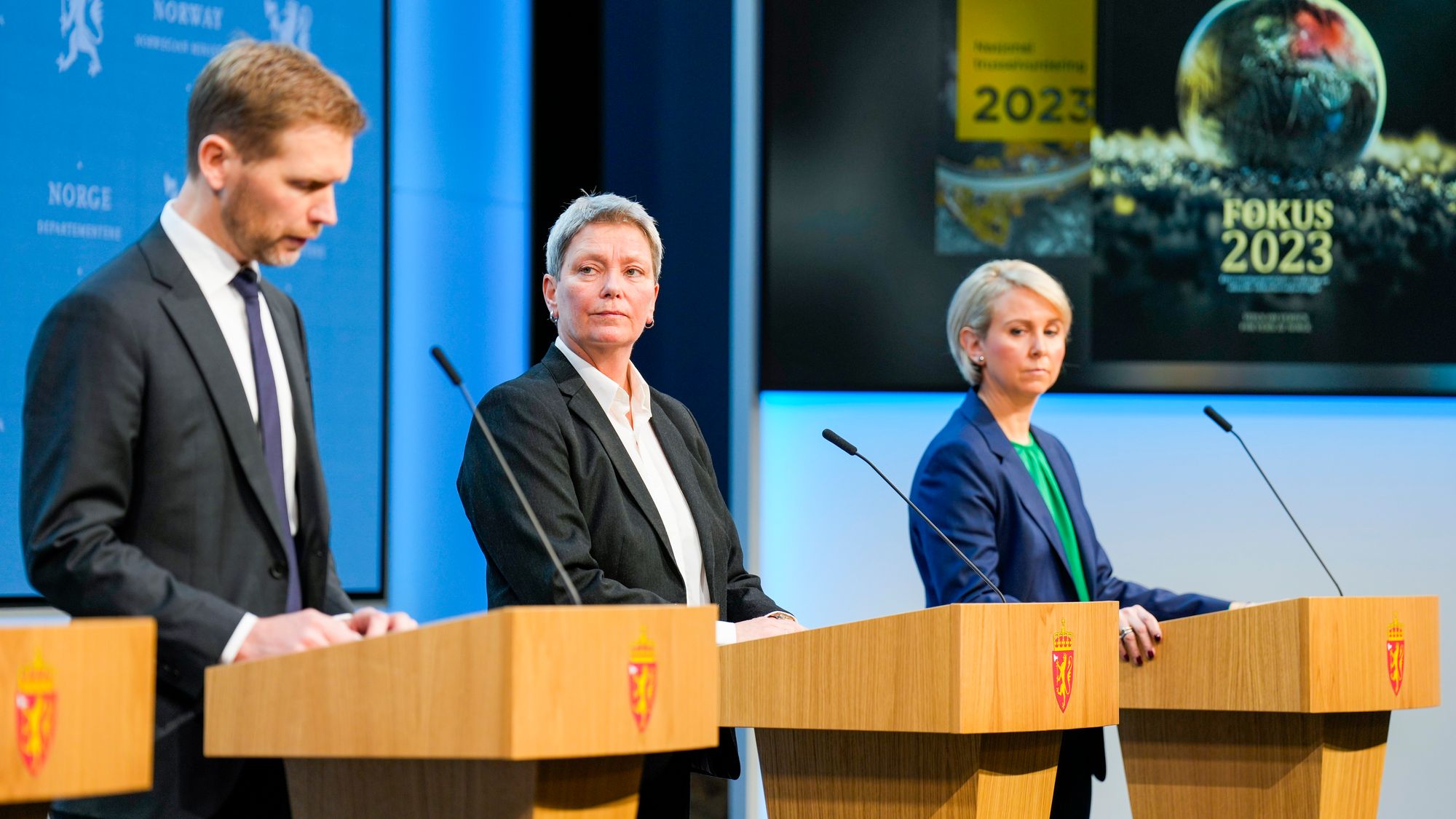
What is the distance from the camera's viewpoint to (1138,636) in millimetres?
3041

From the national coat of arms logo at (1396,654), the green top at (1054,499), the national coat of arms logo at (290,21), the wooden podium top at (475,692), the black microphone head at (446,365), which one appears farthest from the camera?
the national coat of arms logo at (290,21)

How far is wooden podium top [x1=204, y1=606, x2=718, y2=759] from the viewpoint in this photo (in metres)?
1.65

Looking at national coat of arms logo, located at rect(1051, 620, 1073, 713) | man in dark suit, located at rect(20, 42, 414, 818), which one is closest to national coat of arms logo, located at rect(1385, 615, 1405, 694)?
national coat of arms logo, located at rect(1051, 620, 1073, 713)

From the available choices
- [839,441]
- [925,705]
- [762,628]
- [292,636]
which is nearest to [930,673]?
[925,705]

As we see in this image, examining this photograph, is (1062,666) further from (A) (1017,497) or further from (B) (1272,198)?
(B) (1272,198)

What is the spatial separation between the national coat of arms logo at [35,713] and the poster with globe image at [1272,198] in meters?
3.86

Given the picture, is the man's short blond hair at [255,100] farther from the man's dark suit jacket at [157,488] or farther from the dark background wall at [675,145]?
the dark background wall at [675,145]

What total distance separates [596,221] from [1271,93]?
2.91 meters

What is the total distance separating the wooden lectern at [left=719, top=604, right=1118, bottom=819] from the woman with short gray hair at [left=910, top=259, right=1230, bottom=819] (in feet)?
1.75

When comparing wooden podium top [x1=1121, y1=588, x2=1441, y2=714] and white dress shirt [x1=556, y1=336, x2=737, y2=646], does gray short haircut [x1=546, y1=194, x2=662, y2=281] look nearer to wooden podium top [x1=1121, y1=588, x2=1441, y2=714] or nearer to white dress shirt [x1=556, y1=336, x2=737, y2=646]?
white dress shirt [x1=556, y1=336, x2=737, y2=646]

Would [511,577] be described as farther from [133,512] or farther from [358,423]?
[358,423]

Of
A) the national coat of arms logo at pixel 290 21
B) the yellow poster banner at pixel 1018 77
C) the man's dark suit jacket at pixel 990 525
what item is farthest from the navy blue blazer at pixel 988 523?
the national coat of arms logo at pixel 290 21

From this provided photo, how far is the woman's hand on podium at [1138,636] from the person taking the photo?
9.95ft

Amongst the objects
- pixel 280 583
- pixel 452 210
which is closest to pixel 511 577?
pixel 280 583
